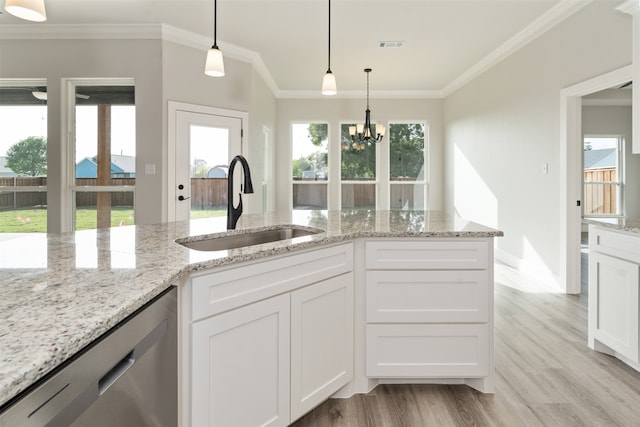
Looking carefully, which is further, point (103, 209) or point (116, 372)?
point (103, 209)

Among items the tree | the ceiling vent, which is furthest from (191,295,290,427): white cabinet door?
the tree

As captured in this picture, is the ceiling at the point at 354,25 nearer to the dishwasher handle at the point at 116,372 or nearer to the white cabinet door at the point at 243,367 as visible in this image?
the white cabinet door at the point at 243,367

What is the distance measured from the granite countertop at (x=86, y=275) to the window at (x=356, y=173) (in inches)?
210

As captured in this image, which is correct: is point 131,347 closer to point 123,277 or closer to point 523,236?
point 123,277

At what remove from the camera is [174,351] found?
1.13 metres

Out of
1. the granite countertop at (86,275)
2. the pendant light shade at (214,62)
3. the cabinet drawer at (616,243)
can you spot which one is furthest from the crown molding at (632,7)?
the pendant light shade at (214,62)

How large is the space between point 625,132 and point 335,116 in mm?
5452

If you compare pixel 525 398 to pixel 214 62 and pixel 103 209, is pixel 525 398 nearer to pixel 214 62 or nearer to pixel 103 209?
pixel 214 62

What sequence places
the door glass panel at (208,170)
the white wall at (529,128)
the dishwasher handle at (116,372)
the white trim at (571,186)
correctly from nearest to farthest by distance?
1. the dishwasher handle at (116,372)
2. the white wall at (529,128)
3. the white trim at (571,186)
4. the door glass panel at (208,170)

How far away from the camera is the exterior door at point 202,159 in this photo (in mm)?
4559

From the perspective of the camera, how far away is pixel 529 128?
4.46 meters

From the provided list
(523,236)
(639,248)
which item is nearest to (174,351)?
(639,248)

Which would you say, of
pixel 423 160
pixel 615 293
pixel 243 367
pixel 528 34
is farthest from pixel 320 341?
pixel 423 160

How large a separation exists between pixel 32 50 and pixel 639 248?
19.1ft
